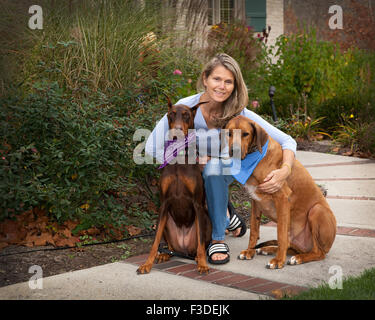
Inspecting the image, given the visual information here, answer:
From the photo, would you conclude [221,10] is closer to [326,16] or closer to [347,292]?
[326,16]

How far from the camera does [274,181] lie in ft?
11.0

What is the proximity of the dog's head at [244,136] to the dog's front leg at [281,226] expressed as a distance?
40cm

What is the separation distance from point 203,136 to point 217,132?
13cm

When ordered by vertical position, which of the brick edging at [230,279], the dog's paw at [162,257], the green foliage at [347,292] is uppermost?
the green foliage at [347,292]

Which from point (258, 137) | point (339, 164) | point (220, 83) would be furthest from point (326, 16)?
point (258, 137)

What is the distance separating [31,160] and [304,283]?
248 cm

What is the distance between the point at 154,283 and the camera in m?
3.11

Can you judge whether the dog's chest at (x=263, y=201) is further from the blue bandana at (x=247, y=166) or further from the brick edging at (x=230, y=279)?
the brick edging at (x=230, y=279)

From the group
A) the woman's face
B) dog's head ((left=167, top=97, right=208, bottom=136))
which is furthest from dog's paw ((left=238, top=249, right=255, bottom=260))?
the woman's face

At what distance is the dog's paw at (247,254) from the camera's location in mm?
3660

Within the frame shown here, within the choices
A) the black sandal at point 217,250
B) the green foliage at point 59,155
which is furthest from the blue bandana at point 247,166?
the green foliage at point 59,155

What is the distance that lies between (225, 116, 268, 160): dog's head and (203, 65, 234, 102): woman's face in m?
0.42

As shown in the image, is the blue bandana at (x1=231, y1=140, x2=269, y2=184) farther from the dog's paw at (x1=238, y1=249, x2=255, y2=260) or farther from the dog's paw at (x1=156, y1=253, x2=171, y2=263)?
the dog's paw at (x1=156, y1=253, x2=171, y2=263)
